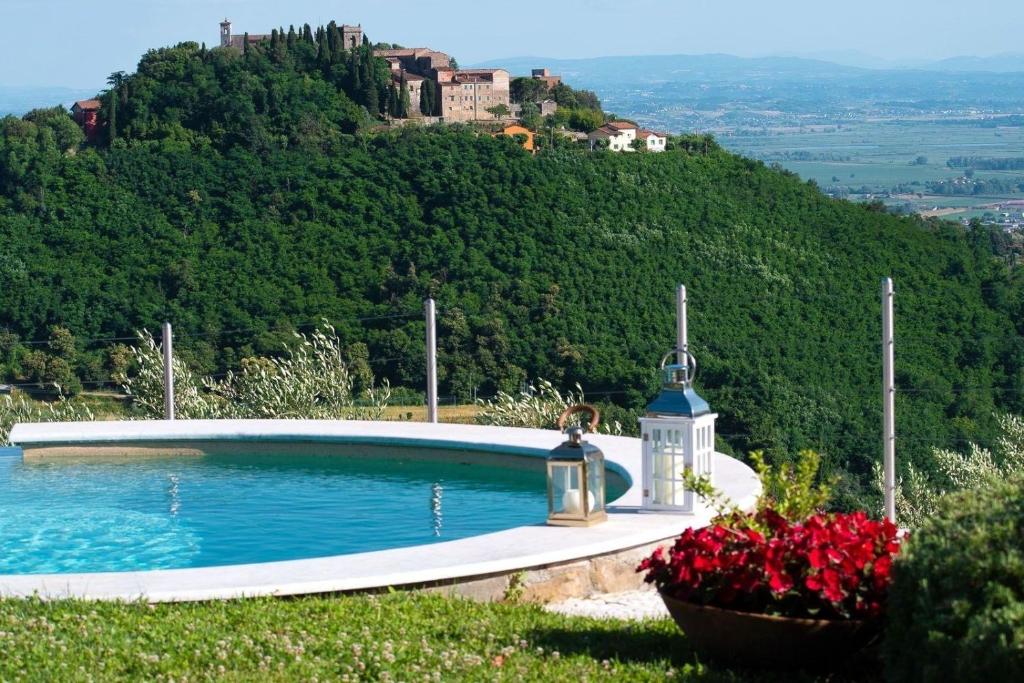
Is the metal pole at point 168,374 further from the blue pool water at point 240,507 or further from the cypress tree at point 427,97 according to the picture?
the cypress tree at point 427,97

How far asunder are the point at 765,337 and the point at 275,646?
1992 cm

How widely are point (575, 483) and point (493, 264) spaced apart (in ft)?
78.1

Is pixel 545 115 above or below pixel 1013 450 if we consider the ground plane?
above

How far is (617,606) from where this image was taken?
15.4 ft

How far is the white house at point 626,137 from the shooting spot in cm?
4119

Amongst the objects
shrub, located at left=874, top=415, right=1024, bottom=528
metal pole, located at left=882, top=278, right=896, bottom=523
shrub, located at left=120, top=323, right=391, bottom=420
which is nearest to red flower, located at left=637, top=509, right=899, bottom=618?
metal pole, located at left=882, top=278, right=896, bottom=523

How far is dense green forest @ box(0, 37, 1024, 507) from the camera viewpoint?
1794 centimetres

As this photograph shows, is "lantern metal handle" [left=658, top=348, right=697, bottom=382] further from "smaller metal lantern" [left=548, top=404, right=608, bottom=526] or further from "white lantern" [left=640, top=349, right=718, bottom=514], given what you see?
"smaller metal lantern" [left=548, top=404, right=608, bottom=526]

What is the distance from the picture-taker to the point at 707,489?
388 cm

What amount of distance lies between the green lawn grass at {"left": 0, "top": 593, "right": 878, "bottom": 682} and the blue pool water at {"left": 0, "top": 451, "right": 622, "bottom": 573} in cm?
162

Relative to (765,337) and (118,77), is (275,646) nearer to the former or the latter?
(765,337)

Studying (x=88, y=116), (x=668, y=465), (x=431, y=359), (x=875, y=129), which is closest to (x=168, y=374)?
(x=431, y=359)

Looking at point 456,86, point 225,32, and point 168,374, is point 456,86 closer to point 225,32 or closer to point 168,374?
point 225,32


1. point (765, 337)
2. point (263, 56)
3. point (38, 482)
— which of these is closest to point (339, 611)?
point (38, 482)
